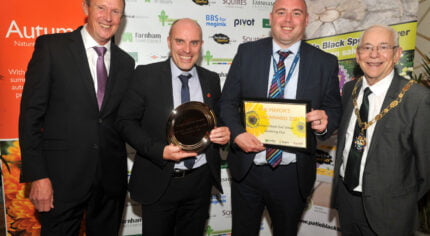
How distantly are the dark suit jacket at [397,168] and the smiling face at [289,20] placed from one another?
0.92 m

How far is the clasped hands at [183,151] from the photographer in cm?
246

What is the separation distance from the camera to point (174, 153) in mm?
2457

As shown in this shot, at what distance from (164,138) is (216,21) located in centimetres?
255

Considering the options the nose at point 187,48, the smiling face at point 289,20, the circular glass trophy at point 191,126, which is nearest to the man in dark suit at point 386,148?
the smiling face at point 289,20

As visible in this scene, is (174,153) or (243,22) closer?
(174,153)

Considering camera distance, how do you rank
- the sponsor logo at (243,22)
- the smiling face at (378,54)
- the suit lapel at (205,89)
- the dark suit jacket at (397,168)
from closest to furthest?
the dark suit jacket at (397,168)
the smiling face at (378,54)
the suit lapel at (205,89)
the sponsor logo at (243,22)

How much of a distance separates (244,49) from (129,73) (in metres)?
1.11

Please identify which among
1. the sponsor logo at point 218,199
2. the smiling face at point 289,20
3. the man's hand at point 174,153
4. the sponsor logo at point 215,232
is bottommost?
the sponsor logo at point 215,232

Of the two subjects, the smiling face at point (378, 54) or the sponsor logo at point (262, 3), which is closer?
the smiling face at point (378, 54)

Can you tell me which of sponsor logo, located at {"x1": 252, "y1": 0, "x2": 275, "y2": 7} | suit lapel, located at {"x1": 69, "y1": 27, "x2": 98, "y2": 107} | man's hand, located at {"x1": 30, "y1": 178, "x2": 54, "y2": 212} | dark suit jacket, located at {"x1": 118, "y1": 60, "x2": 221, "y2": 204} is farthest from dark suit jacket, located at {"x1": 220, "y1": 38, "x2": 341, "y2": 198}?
sponsor logo, located at {"x1": 252, "y1": 0, "x2": 275, "y2": 7}

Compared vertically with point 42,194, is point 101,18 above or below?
above

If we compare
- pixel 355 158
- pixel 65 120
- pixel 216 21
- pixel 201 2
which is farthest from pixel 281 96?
pixel 201 2

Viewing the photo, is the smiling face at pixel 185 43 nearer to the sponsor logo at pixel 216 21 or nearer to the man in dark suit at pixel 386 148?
the man in dark suit at pixel 386 148

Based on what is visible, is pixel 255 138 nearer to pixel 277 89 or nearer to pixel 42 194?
pixel 277 89
